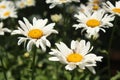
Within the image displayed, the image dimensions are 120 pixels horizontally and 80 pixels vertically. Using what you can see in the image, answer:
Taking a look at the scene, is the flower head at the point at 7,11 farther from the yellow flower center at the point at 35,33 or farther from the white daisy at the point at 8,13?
the yellow flower center at the point at 35,33

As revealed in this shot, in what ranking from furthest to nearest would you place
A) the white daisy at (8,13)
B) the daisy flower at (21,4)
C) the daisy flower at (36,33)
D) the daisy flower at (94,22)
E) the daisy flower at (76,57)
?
the daisy flower at (21,4) → the white daisy at (8,13) → the daisy flower at (94,22) → the daisy flower at (36,33) → the daisy flower at (76,57)

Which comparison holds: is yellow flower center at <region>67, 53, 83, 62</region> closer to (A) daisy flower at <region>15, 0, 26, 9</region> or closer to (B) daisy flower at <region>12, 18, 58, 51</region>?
(B) daisy flower at <region>12, 18, 58, 51</region>

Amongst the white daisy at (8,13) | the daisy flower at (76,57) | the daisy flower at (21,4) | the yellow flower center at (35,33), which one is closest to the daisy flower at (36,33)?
the yellow flower center at (35,33)

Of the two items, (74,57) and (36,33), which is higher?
(36,33)

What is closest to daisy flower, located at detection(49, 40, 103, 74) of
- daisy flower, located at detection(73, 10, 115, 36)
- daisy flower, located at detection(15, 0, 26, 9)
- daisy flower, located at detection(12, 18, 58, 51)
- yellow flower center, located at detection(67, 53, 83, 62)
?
yellow flower center, located at detection(67, 53, 83, 62)

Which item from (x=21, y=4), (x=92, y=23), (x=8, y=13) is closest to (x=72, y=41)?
(x=92, y=23)

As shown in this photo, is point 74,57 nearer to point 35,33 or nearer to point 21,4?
point 35,33

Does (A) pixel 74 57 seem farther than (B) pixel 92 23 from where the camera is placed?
No
